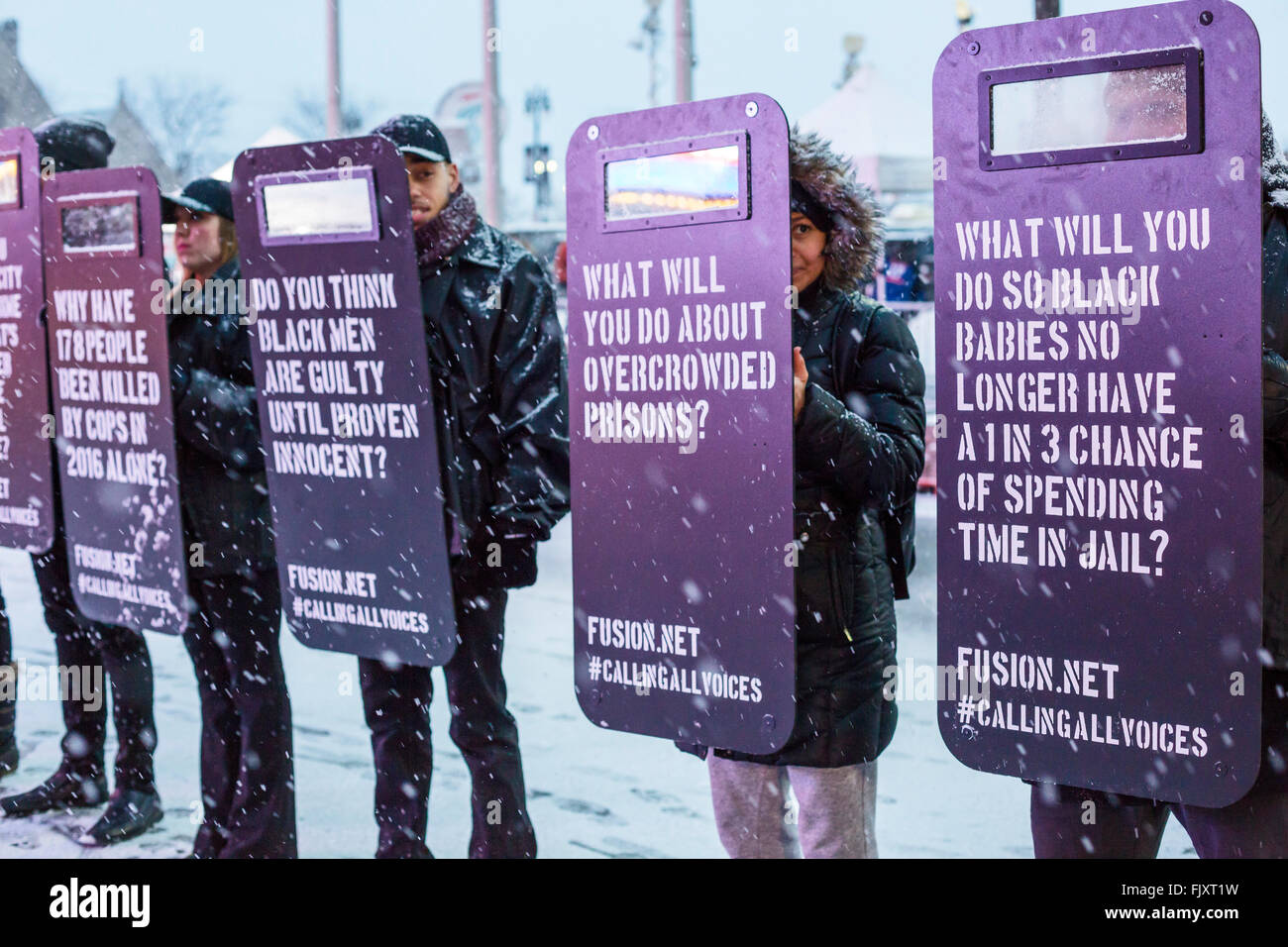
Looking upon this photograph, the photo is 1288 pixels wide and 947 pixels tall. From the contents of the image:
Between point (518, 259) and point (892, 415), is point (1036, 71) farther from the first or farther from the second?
point (518, 259)

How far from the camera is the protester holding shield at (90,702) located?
404 centimetres

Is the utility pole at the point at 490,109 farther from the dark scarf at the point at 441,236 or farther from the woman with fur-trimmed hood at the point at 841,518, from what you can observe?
the woman with fur-trimmed hood at the point at 841,518

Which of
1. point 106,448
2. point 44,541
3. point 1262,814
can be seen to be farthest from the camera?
point 44,541

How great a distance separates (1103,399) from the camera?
2236 millimetres

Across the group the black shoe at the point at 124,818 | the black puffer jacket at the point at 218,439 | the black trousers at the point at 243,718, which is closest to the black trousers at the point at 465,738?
the black trousers at the point at 243,718

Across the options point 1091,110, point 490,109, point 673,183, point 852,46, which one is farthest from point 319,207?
point 852,46

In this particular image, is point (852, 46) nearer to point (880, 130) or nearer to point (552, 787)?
point (880, 130)

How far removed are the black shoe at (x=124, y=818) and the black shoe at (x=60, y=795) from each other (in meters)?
0.24

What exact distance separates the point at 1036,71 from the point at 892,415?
0.71 m

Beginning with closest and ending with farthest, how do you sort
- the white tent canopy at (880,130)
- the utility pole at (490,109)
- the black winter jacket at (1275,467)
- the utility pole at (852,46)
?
the black winter jacket at (1275,467) → the white tent canopy at (880,130) → the utility pole at (490,109) → the utility pole at (852,46)

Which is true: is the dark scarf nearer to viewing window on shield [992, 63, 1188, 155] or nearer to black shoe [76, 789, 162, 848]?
viewing window on shield [992, 63, 1188, 155]

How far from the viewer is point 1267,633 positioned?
2.27m

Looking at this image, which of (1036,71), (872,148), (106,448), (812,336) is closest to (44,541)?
(106,448)

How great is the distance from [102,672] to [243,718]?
112cm
